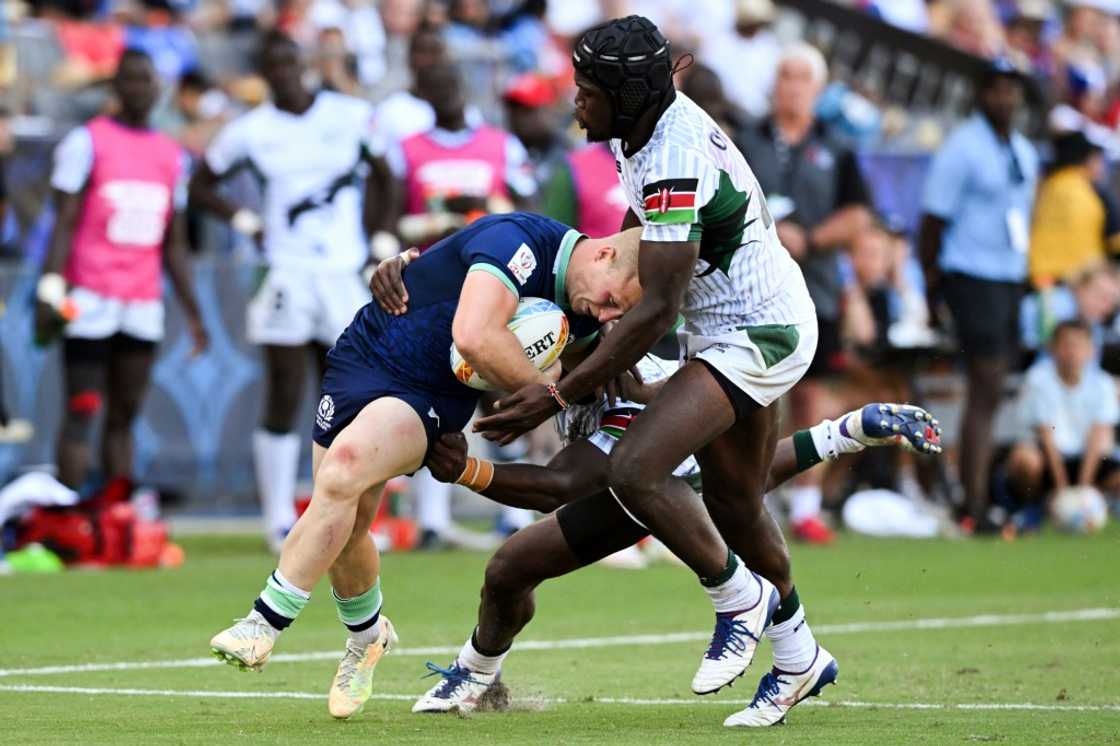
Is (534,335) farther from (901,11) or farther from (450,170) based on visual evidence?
(901,11)

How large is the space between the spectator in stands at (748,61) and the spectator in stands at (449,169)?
4932mm

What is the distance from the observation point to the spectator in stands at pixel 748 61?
19016 millimetres

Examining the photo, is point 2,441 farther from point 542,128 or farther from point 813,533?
point 813,533

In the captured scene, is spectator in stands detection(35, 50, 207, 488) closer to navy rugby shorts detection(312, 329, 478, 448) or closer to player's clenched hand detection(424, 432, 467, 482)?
navy rugby shorts detection(312, 329, 478, 448)

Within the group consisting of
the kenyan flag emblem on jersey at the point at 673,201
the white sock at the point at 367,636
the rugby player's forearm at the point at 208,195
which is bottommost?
the rugby player's forearm at the point at 208,195

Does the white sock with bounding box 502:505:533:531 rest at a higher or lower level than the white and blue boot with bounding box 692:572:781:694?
lower

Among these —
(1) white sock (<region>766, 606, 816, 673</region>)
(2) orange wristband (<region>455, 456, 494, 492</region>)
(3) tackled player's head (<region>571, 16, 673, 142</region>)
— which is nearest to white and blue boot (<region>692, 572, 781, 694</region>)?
(1) white sock (<region>766, 606, 816, 673</region>)

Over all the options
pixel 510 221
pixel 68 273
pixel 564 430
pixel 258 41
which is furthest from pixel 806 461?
pixel 258 41

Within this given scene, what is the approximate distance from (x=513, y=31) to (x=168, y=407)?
19.9 feet

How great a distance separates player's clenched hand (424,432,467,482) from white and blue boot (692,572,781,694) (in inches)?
39.7

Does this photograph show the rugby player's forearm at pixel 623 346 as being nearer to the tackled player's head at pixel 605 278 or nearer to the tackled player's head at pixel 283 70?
the tackled player's head at pixel 605 278

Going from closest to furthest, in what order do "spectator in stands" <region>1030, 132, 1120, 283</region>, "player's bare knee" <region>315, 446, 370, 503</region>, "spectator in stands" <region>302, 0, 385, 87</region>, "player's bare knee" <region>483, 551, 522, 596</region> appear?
"player's bare knee" <region>315, 446, 370, 503</region> → "player's bare knee" <region>483, 551, 522, 596</region> → "spectator in stands" <region>1030, 132, 1120, 283</region> → "spectator in stands" <region>302, 0, 385, 87</region>

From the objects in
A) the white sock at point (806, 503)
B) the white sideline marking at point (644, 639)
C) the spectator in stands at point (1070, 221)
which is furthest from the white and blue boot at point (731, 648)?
the spectator in stands at point (1070, 221)

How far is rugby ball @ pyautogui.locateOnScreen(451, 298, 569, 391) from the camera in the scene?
23.4 feet
